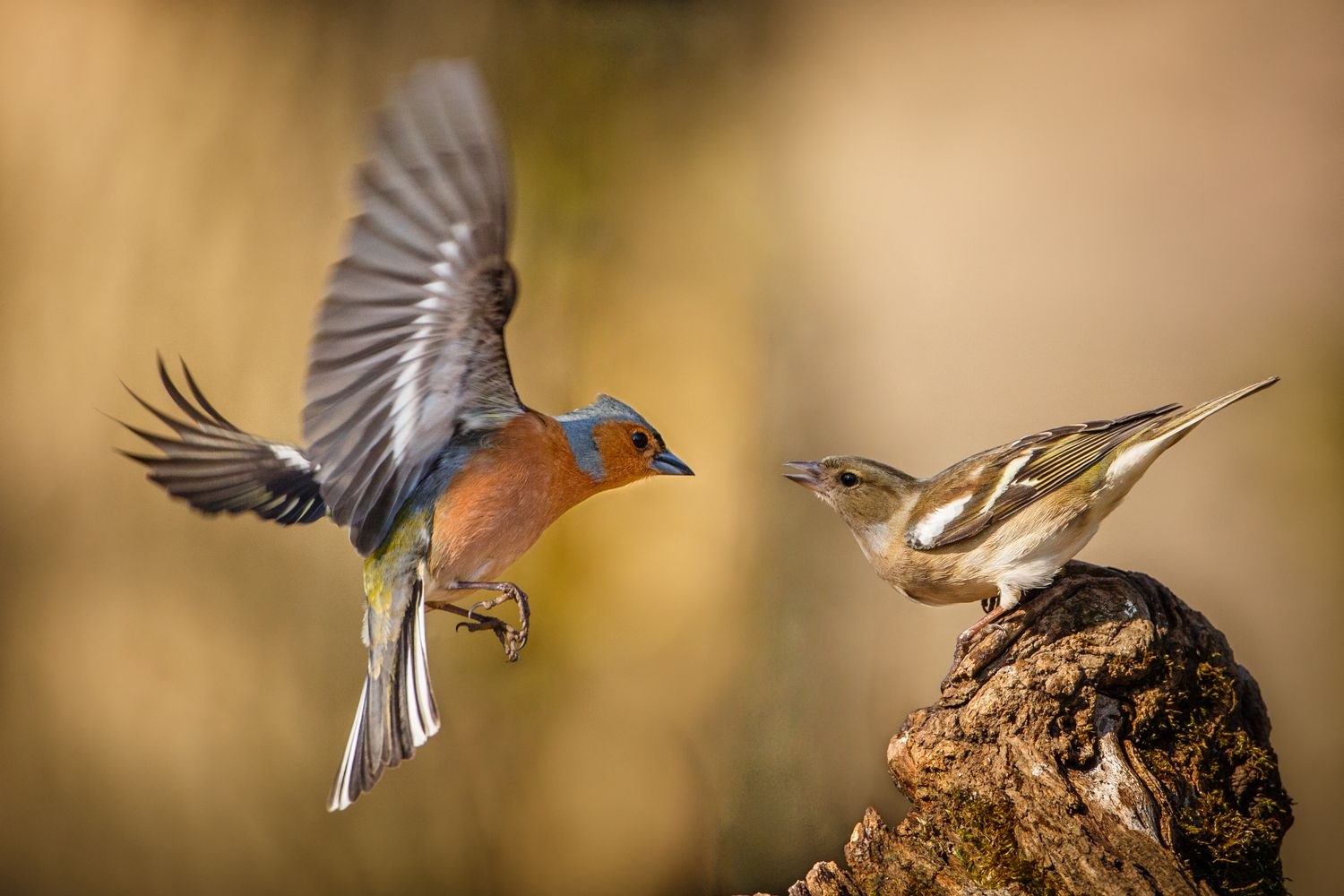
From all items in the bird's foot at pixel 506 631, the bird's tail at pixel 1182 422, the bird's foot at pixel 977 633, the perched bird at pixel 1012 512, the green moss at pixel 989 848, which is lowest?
the green moss at pixel 989 848

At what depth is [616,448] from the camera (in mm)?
3527

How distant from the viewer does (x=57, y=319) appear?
6.62 metres

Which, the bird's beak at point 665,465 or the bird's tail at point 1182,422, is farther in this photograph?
the bird's beak at point 665,465

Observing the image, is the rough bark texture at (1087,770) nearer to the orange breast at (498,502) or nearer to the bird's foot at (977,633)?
the bird's foot at (977,633)

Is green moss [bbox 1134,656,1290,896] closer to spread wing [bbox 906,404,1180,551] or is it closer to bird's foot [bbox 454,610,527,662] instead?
spread wing [bbox 906,404,1180,551]

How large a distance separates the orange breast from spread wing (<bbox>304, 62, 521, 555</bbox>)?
0.46ft

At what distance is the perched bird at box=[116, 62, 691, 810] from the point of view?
2.56 metres

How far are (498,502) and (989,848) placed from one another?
5.34ft

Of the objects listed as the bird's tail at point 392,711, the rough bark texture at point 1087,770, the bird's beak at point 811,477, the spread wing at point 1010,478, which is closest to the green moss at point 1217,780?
the rough bark texture at point 1087,770

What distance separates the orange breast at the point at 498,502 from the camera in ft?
10.5

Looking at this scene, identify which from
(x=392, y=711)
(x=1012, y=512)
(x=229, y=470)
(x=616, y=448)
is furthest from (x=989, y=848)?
(x=229, y=470)

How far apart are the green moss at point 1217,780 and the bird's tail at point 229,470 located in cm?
267

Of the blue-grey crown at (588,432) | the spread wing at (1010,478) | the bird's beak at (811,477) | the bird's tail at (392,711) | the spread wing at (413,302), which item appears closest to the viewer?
the spread wing at (413,302)

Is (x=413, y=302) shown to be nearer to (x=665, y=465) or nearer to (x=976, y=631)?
(x=665, y=465)
